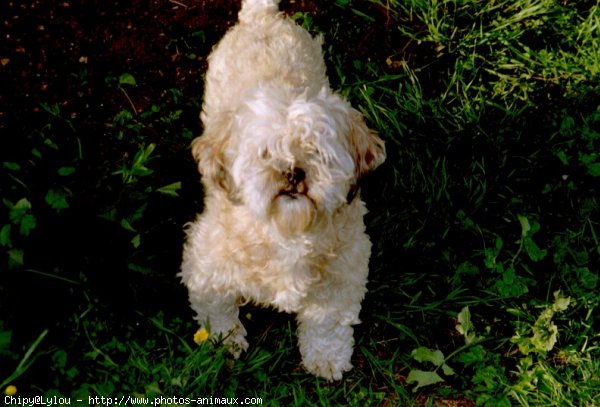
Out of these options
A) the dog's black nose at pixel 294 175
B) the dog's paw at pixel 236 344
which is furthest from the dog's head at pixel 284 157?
the dog's paw at pixel 236 344

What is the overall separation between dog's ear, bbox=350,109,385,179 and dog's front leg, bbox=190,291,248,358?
105 cm

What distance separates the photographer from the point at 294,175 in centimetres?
243

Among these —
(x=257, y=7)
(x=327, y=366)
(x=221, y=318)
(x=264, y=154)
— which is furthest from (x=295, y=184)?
(x=257, y=7)

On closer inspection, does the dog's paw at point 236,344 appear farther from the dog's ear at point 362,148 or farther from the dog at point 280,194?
the dog's ear at point 362,148

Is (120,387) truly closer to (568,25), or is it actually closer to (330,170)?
(330,170)

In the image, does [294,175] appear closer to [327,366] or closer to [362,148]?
[362,148]

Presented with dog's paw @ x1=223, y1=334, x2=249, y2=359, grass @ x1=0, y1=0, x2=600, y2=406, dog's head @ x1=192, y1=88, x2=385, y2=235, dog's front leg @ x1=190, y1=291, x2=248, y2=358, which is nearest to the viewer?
dog's head @ x1=192, y1=88, x2=385, y2=235

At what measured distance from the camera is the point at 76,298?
3041 mm

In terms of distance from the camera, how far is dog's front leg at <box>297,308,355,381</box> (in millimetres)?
3359

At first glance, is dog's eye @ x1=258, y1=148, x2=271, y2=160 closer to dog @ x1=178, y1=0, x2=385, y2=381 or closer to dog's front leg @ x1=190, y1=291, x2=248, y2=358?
dog @ x1=178, y1=0, x2=385, y2=381

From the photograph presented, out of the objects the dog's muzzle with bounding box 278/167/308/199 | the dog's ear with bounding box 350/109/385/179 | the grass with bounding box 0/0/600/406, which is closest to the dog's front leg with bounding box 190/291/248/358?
the grass with bounding box 0/0/600/406

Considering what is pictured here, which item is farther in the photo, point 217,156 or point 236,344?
point 236,344

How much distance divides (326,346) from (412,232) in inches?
39.5

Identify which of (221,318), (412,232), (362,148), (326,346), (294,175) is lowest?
(326,346)
